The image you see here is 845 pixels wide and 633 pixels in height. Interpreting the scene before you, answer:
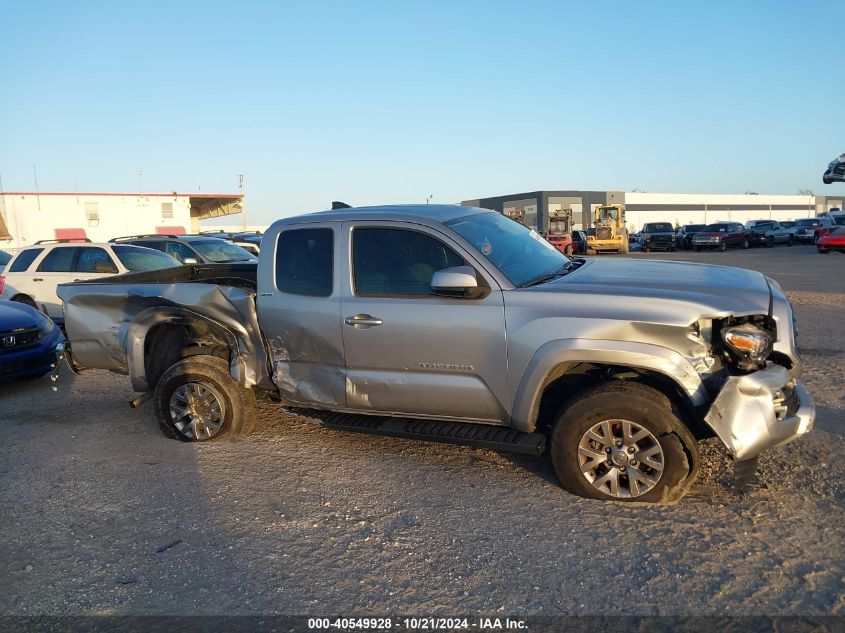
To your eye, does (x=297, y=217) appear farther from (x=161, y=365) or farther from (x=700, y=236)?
(x=700, y=236)

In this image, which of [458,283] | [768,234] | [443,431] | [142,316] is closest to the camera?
[458,283]

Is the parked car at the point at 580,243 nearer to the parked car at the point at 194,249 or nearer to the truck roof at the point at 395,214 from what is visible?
the parked car at the point at 194,249

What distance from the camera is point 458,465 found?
5035 millimetres

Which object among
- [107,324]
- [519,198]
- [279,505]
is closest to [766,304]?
[279,505]

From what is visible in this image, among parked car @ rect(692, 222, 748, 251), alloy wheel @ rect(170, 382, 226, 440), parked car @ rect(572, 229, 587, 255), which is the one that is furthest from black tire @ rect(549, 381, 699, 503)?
parked car @ rect(692, 222, 748, 251)

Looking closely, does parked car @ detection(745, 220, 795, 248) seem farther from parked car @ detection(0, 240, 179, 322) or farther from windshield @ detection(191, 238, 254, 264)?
parked car @ detection(0, 240, 179, 322)

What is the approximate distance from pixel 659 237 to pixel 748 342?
130 ft

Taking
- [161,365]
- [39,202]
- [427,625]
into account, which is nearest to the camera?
[427,625]

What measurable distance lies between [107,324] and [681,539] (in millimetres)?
5183

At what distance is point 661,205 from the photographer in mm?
91375

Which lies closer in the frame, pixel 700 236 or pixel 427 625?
pixel 427 625

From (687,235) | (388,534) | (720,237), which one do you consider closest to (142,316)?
(388,534)

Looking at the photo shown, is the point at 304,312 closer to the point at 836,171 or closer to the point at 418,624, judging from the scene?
the point at 418,624

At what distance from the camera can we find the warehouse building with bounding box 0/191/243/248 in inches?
1330
